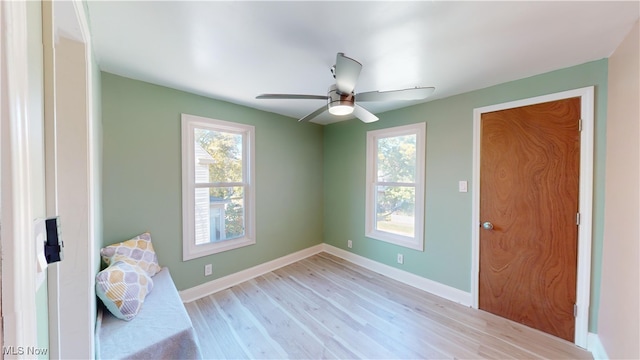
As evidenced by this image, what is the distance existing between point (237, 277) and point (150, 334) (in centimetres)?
146

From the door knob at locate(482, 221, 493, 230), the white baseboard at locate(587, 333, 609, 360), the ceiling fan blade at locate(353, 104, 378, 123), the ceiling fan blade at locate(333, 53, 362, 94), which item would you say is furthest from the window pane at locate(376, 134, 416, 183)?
the white baseboard at locate(587, 333, 609, 360)

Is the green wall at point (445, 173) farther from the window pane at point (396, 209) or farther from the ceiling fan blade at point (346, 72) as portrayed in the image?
the ceiling fan blade at point (346, 72)

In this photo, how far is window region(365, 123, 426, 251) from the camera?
2.82m

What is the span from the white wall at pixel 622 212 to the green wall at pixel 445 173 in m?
0.08

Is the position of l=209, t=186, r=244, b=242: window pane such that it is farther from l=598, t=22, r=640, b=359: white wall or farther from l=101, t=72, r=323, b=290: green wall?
l=598, t=22, r=640, b=359: white wall

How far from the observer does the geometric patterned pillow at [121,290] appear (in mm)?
1522

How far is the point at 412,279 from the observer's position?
2.86 meters

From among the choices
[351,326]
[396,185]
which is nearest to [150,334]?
[351,326]

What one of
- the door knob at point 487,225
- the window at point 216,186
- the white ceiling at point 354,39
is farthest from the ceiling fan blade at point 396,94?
the window at point 216,186

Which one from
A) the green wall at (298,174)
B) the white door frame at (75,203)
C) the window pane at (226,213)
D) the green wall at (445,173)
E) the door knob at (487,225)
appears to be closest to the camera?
the white door frame at (75,203)

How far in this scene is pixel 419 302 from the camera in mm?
2506

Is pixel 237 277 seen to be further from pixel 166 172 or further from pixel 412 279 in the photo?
pixel 412 279

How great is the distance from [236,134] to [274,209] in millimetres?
1156

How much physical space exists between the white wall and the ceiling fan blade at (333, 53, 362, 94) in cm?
164
